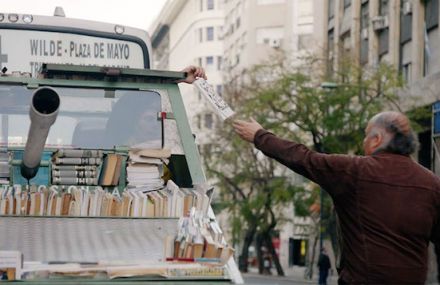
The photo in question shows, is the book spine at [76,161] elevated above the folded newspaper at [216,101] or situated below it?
below

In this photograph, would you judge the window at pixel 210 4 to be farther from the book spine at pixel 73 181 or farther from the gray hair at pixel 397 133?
the gray hair at pixel 397 133

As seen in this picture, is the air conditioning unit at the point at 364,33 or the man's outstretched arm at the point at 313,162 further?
the air conditioning unit at the point at 364,33

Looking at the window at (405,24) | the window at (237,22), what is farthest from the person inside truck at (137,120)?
the window at (237,22)

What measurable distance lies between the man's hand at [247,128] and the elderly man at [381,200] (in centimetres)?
23

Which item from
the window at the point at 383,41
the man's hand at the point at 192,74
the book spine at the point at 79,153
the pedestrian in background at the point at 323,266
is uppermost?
the window at the point at 383,41

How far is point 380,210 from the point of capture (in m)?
5.81

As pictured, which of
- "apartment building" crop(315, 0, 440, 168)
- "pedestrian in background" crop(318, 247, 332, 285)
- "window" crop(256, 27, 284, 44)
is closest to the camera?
"apartment building" crop(315, 0, 440, 168)

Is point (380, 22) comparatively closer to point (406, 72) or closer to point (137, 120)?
point (406, 72)

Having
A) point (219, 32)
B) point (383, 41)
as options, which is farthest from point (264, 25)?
point (383, 41)

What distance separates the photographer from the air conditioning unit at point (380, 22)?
140 feet

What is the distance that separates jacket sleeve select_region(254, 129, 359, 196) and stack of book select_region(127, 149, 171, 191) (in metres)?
1.40

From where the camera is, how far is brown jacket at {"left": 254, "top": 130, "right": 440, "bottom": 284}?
5758 millimetres

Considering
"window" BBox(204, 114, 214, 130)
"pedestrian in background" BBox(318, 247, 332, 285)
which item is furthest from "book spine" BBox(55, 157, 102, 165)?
"window" BBox(204, 114, 214, 130)

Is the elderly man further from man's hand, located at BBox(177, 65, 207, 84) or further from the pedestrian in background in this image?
the pedestrian in background
